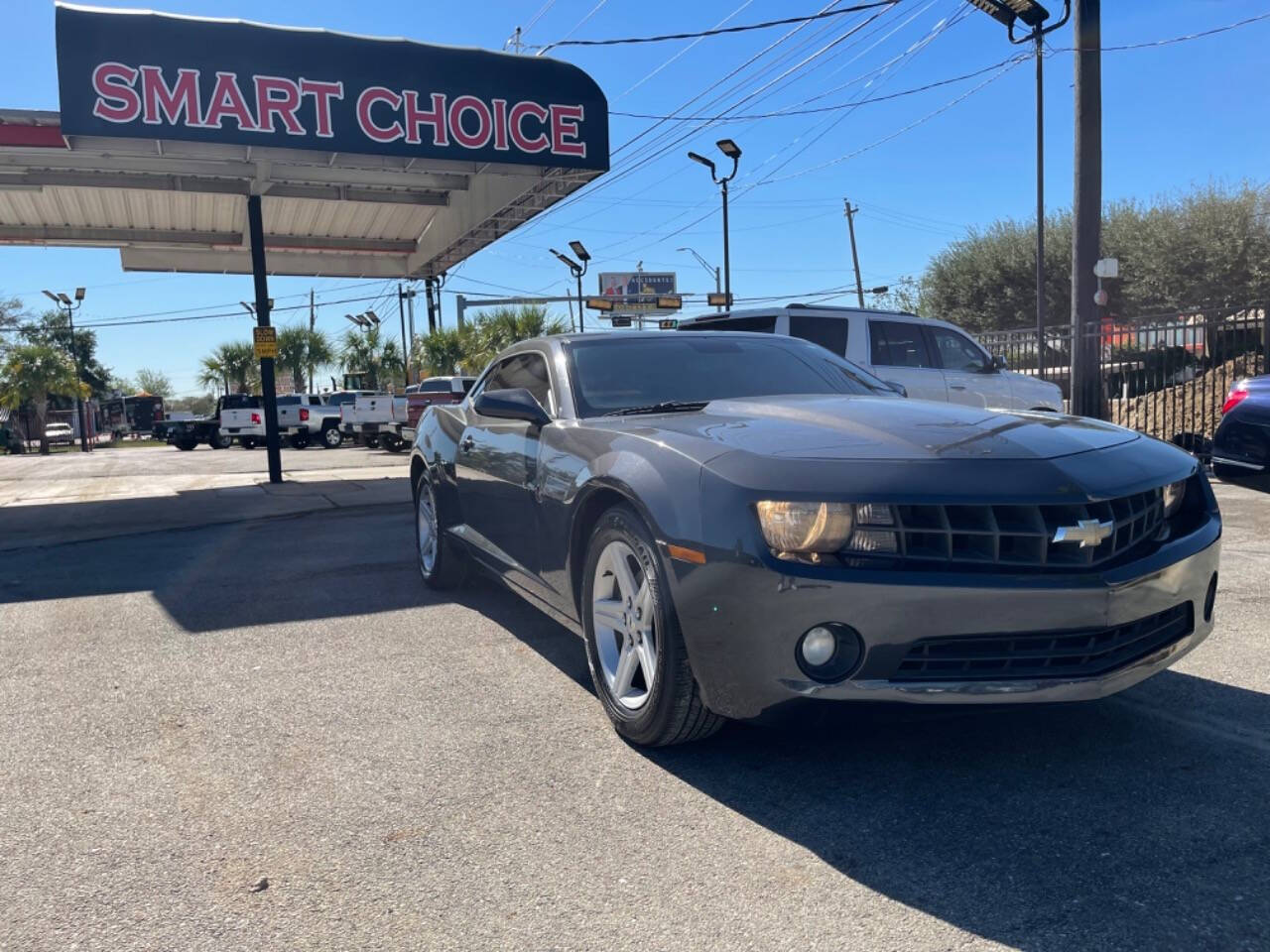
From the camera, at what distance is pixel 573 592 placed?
3797mm

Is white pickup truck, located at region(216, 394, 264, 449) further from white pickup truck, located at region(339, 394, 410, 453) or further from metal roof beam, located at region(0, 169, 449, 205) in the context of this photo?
metal roof beam, located at region(0, 169, 449, 205)

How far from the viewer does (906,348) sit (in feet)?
34.2

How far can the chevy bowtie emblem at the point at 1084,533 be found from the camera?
110 inches

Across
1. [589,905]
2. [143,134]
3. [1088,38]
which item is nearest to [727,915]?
[589,905]

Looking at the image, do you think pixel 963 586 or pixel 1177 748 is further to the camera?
pixel 1177 748

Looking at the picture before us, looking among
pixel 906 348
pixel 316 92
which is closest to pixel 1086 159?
pixel 906 348

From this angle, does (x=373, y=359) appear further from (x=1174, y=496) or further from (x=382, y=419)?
(x=1174, y=496)

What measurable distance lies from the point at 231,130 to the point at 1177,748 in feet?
35.8

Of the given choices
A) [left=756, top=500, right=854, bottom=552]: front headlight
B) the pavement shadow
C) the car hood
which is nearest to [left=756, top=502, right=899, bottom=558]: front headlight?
[left=756, top=500, right=854, bottom=552]: front headlight

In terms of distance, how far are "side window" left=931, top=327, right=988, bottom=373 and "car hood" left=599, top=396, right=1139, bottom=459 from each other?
6922mm

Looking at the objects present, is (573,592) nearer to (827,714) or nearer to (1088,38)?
(827,714)

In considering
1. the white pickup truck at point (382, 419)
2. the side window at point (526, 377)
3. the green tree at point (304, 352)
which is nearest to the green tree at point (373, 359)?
the green tree at point (304, 352)

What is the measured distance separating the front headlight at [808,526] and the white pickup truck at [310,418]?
30.2 meters

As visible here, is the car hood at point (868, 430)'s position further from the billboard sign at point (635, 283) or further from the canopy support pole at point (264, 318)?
the billboard sign at point (635, 283)
